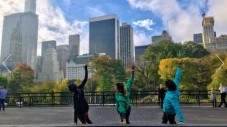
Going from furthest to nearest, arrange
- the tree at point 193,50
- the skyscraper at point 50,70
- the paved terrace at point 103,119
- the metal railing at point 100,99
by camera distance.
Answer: the skyscraper at point 50,70, the tree at point 193,50, the metal railing at point 100,99, the paved terrace at point 103,119

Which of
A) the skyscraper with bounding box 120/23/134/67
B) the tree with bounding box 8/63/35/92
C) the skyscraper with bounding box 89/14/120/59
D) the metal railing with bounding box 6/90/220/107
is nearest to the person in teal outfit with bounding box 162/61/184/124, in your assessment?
the metal railing with bounding box 6/90/220/107

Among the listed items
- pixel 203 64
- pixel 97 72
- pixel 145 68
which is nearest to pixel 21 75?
pixel 97 72

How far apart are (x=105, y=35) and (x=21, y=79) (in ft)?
378

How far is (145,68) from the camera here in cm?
5678

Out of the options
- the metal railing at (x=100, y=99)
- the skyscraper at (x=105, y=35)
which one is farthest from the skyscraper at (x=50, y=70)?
the metal railing at (x=100, y=99)

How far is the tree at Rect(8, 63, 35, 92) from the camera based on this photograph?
6138cm

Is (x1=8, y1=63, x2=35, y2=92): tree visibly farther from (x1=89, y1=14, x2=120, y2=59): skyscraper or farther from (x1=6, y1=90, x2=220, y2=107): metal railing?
(x1=89, y1=14, x2=120, y2=59): skyscraper

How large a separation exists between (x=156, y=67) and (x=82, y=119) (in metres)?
49.2

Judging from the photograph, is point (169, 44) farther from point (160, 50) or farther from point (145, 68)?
point (145, 68)

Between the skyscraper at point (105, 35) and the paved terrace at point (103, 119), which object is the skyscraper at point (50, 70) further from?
the paved terrace at point (103, 119)

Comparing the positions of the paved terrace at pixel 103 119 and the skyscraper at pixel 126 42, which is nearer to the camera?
the paved terrace at pixel 103 119

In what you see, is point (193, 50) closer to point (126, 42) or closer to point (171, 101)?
point (171, 101)

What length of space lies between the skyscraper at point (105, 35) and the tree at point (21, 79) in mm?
106316

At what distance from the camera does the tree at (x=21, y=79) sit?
61.4m
